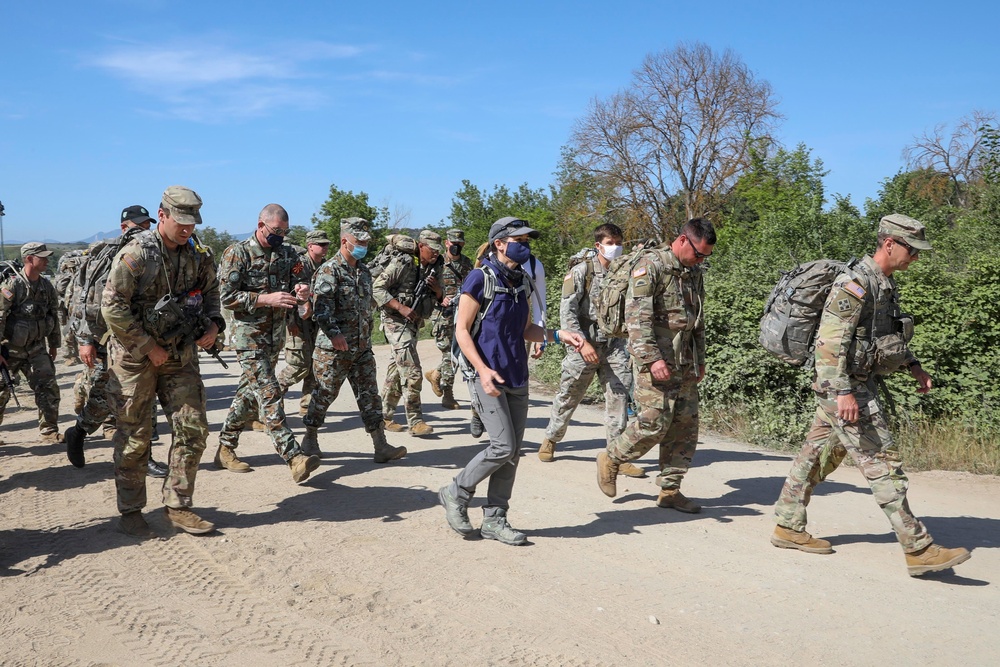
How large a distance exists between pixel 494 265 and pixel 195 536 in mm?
2714

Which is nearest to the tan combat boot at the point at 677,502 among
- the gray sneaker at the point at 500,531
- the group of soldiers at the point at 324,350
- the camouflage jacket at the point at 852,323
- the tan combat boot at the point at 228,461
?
the group of soldiers at the point at 324,350

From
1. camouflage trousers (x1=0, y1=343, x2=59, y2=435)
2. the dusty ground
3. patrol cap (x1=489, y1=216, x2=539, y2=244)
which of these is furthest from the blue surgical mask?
camouflage trousers (x1=0, y1=343, x2=59, y2=435)

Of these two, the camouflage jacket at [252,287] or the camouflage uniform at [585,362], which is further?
the camouflage uniform at [585,362]

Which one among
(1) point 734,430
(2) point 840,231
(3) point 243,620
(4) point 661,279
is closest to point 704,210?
(2) point 840,231

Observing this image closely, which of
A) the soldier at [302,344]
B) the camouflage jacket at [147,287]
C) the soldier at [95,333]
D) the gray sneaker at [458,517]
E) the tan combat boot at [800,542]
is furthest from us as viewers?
the soldier at [302,344]

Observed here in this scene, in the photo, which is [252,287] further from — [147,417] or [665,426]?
[665,426]

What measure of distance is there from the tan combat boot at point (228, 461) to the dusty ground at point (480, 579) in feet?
0.37

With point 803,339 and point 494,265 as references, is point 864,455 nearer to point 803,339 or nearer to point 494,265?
point 803,339

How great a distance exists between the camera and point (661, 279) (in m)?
5.68

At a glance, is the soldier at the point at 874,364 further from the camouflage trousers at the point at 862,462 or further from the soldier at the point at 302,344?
the soldier at the point at 302,344

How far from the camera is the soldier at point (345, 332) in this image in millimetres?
7082

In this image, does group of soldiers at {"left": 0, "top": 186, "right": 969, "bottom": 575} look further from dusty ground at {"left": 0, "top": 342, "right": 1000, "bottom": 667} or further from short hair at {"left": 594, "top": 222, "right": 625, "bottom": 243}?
dusty ground at {"left": 0, "top": 342, "right": 1000, "bottom": 667}

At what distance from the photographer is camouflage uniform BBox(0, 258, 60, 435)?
823cm

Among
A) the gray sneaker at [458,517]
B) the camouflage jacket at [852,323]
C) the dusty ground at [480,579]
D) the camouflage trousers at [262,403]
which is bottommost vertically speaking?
the dusty ground at [480,579]
